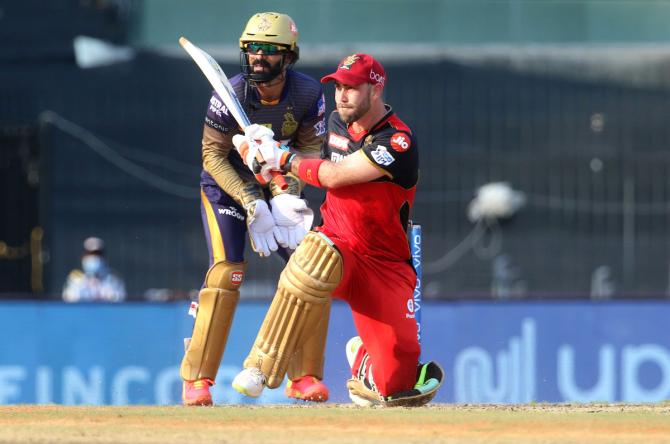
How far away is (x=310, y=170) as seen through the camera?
8.73m

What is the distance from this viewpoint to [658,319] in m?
13.6

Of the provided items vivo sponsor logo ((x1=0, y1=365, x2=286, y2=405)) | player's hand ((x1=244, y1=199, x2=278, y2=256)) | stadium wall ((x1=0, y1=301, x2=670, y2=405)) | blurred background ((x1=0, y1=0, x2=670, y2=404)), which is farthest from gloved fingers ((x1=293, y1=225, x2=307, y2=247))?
blurred background ((x1=0, y1=0, x2=670, y2=404))

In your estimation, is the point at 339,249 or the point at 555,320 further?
the point at 555,320

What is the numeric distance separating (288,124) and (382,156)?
1.29 meters

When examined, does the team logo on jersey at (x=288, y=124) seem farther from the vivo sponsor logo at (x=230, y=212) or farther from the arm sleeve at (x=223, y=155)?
the vivo sponsor logo at (x=230, y=212)

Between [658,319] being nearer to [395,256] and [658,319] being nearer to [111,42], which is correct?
[395,256]

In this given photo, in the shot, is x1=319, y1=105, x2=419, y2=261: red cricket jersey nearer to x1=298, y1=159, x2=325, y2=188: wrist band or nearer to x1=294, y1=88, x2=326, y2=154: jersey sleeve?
x1=298, y1=159, x2=325, y2=188: wrist band

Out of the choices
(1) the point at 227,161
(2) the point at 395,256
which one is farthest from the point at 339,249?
(1) the point at 227,161

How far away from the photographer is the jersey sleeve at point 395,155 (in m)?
8.60

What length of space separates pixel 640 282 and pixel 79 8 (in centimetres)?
823

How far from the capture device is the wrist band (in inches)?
343

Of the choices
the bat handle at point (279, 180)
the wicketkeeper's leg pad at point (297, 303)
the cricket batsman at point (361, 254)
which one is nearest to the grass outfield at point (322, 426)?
the wicketkeeper's leg pad at point (297, 303)

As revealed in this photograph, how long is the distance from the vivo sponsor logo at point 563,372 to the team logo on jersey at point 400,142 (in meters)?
4.99

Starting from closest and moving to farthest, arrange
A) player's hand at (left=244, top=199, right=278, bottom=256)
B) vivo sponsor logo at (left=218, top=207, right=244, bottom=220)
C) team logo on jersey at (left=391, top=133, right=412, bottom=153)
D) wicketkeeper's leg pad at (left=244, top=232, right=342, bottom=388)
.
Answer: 1. wicketkeeper's leg pad at (left=244, top=232, right=342, bottom=388)
2. team logo on jersey at (left=391, top=133, right=412, bottom=153)
3. player's hand at (left=244, top=199, right=278, bottom=256)
4. vivo sponsor logo at (left=218, top=207, right=244, bottom=220)
